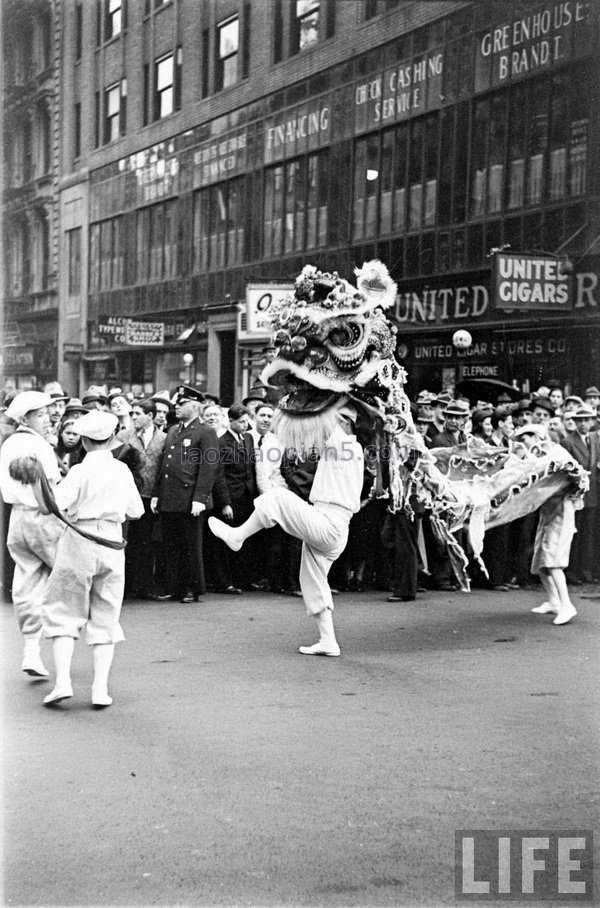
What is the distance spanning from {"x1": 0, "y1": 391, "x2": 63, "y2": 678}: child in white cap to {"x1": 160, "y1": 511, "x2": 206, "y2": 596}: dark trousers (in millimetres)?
3172

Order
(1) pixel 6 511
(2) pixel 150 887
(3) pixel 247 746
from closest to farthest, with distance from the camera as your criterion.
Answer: (2) pixel 150 887 < (3) pixel 247 746 < (1) pixel 6 511

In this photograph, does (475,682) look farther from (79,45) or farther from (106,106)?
(106,106)

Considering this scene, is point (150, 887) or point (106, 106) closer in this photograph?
point (150, 887)

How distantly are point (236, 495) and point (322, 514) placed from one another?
345cm

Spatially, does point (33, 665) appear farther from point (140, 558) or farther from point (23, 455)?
point (140, 558)

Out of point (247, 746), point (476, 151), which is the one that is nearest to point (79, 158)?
point (476, 151)

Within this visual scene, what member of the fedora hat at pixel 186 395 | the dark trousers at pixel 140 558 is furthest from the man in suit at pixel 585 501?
the dark trousers at pixel 140 558

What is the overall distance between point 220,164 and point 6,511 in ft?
47.4

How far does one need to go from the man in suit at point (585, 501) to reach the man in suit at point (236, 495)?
3483 mm

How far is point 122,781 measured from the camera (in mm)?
5055

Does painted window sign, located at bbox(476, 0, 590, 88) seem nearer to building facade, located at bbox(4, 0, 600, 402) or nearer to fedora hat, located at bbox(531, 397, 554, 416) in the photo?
building facade, located at bbox(4, 0, 600, 402)

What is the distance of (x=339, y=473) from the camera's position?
788cm

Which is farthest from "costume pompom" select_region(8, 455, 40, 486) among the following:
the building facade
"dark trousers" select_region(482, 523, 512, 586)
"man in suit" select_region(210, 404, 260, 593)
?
the building facade

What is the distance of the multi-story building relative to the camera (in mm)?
9531
